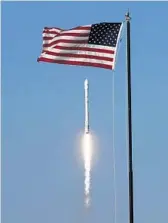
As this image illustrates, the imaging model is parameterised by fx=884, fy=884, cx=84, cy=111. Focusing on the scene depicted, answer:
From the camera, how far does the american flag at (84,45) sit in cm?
5109

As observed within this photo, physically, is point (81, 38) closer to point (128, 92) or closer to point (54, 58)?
point (54, 58)

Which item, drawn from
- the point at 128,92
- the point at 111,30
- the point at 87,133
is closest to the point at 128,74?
the point at 128,92

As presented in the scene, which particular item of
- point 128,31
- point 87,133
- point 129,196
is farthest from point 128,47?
point 87,133

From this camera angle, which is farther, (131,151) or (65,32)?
(65,32)

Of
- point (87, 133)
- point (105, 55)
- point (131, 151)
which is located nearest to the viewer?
point (131, 151)

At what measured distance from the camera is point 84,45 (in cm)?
5216

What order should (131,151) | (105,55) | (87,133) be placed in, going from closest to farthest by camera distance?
(131,151) → (105,55) → (87,133)

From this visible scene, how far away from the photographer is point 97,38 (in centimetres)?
5191

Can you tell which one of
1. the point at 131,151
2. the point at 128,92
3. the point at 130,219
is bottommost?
the point at 130,219

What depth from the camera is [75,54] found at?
2034 inches

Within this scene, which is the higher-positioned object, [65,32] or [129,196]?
[65,32]

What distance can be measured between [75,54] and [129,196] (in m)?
9.13

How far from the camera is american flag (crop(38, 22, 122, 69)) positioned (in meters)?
51.1

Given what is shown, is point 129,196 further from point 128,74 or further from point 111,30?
point 111,30
